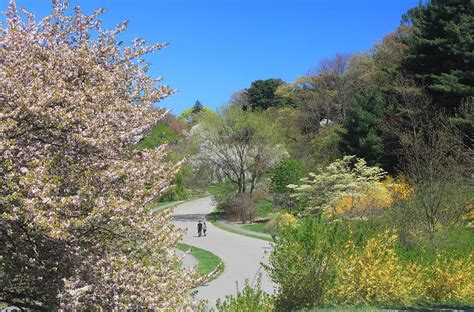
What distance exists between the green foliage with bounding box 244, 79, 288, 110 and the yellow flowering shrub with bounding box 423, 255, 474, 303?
68.9m

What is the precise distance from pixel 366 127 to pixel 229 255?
599 inches

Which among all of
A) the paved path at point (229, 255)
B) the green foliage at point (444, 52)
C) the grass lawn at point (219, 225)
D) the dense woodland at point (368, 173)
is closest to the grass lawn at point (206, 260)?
the paved path at point (229, 255)

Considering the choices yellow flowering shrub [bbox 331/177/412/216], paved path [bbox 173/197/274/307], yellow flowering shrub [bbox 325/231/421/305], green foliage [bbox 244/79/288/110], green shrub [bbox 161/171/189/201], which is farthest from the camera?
green foliage [bbox 244/79/288/110]

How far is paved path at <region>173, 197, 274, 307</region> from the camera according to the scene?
16914mm

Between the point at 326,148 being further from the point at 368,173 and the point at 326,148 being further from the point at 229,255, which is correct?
the point at 229,255

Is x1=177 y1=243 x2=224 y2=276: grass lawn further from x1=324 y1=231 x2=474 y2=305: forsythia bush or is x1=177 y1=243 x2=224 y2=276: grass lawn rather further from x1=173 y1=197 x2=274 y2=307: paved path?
x1=324 y1=231 x2=474 y2=305: forsythia bush

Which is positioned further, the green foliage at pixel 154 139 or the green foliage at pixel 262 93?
the green foliage at pixel 262 93

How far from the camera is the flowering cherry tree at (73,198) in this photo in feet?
16.6

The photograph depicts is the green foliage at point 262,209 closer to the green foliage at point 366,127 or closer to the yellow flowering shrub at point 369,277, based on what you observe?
the green foliage at point 366,127

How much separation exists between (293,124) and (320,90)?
15.7ft

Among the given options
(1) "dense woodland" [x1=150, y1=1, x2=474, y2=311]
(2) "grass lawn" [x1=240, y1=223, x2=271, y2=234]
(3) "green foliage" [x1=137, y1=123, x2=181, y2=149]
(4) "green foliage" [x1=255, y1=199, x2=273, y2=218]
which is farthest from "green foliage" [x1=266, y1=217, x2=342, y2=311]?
(4) "green foliage" [x1=255, y1=199, x2=273, y2=218]

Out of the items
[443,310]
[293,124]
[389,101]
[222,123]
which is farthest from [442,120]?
[293,124]

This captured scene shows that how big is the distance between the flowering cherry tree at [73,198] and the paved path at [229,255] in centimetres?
498

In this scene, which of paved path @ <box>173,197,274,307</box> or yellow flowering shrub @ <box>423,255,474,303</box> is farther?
paved path @ <box>173,197,274,307</box>
